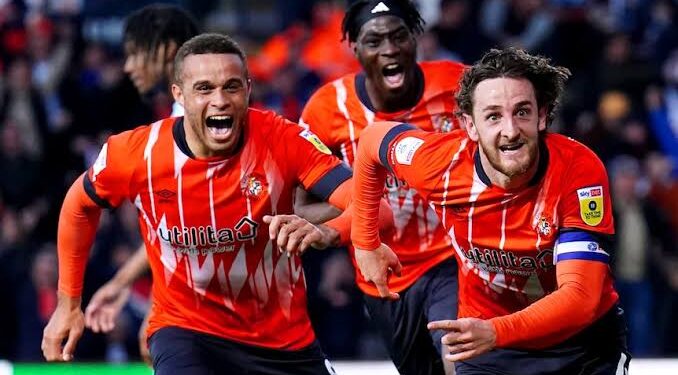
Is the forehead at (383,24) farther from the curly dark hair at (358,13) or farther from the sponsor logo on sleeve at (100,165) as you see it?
the sponsor logo on sleeve at (100,165)

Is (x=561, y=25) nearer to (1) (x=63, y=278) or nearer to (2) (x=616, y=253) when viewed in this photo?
(2) (x=616, y=253)

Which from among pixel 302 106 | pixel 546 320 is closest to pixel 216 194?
pixel 546 320

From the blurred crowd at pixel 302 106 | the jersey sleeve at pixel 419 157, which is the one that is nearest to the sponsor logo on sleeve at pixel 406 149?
the jersey sleeve at pixel 419 157

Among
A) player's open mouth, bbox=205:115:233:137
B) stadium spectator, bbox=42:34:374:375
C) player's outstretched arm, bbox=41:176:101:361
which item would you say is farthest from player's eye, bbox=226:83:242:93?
player's outstretched arm, bbox=41:176:101:361

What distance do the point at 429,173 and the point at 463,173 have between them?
0.15 m

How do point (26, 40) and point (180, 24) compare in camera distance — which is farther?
point (26, 40)

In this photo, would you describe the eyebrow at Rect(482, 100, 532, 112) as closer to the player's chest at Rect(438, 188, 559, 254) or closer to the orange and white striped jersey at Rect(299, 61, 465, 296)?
the player's chest at Rect(438, 188, 559, 254)

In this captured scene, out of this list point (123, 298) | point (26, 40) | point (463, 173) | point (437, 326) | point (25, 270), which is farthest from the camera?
point (26, 40)

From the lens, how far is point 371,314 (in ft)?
22.5

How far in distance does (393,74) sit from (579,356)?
1.70 metres

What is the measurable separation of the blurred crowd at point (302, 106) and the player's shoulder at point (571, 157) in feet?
16.2

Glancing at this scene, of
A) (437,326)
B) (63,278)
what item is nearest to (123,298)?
(63,278)

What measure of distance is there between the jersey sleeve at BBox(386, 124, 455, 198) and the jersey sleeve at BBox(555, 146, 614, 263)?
1.75ft

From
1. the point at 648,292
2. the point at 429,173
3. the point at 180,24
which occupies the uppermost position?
the point at 180,24
